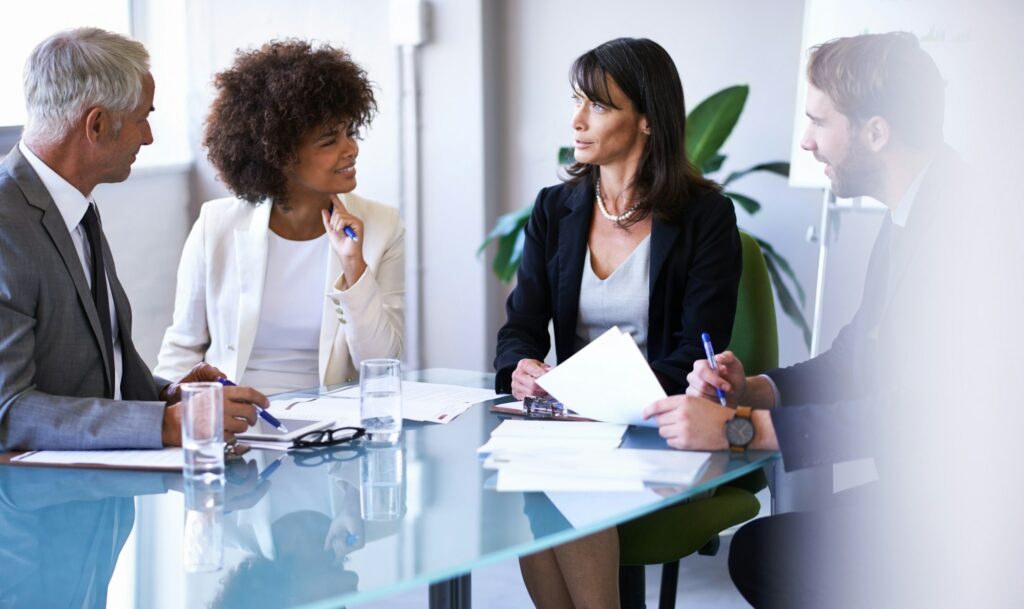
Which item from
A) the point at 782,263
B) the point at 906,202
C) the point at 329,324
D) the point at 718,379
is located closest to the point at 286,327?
the point at 329,324

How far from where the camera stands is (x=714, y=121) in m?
3.69

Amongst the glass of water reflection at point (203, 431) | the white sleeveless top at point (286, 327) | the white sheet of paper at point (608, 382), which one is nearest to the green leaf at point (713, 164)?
the white sleeveless top at point (286, 327)

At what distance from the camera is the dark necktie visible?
192 cm

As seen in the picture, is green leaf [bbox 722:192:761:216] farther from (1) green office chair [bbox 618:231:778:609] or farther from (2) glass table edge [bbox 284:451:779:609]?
(2) glass table edge [bbox 284:451:779:609]

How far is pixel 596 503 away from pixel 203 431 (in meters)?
0.56

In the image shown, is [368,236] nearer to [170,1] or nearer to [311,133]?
[311,133]

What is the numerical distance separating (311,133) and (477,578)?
1.32 metres

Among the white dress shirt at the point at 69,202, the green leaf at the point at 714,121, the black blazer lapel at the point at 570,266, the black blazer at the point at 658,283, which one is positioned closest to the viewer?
the white dress shirt at the point at 69,202

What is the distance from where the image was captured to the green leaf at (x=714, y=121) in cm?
368

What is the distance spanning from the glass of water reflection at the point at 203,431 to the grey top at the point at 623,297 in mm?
969

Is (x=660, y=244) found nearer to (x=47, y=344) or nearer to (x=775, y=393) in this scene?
(x=775, y=393)

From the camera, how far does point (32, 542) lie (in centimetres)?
138

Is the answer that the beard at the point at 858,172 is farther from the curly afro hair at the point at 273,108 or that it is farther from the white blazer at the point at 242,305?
the curly afro hair at the point at 273,108

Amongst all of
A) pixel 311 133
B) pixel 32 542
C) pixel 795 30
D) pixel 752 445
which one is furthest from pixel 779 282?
pixel 32 542
